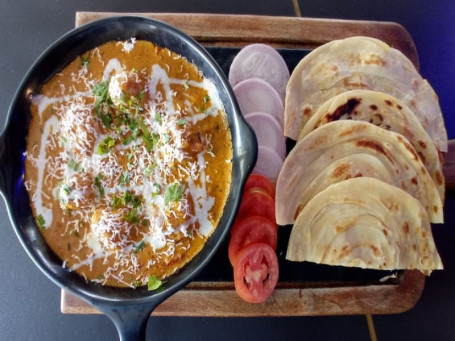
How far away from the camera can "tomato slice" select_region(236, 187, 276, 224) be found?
7.83 ft

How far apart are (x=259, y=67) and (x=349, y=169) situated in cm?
75

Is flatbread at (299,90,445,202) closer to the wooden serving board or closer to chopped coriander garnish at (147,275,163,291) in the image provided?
the wooden serving board

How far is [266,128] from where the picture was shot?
8.44 ft

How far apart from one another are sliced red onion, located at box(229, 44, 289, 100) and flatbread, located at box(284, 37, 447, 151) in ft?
0.44

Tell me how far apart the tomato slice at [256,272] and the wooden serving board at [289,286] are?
20 cm

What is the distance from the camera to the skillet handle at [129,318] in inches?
83.7

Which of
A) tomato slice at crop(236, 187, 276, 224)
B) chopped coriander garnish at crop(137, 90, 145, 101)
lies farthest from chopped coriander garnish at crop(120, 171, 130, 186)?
tomato slice at crop(236, 187, 276, 224)

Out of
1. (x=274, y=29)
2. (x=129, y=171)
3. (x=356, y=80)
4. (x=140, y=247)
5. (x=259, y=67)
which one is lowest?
(x=140, y=247)

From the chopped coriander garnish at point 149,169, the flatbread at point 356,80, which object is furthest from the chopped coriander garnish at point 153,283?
the flatbread at point 356,80

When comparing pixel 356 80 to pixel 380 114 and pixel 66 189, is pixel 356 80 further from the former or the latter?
pixel 66 189

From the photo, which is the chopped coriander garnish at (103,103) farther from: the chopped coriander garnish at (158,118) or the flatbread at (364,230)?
the flatbread at (364,230)

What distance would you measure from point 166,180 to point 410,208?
1.19 meters

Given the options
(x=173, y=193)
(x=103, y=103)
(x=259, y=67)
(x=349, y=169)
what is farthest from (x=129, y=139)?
(x=349, y=169)

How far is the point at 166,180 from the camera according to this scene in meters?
2.27
